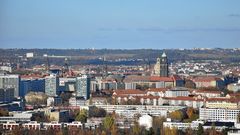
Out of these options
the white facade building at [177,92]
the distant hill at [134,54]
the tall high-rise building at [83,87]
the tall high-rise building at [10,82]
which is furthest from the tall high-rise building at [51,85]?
the distant hill at [134,54]

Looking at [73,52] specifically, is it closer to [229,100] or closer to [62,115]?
[229,100]

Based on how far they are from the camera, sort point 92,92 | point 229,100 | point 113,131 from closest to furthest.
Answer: point 113,131 → point 229,100 → point 92,92

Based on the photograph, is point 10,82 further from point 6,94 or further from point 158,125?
point 158,125

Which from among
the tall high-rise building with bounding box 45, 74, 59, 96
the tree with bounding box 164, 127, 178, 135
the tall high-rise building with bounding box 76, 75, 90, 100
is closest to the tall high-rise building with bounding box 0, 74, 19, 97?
the tall high-rise building with bounding box 45, 74, 59, 96

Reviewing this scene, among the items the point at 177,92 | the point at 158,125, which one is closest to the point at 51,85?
the point at 177,92

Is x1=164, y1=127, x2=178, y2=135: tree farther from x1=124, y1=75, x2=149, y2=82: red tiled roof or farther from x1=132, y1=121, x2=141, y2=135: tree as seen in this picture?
x1=124, y1=75, x2=149, y2=82: red tiled roof

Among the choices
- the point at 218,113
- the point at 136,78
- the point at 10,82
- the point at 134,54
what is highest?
the point at 10,82

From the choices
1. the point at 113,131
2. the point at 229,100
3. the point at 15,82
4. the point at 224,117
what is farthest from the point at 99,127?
the point at 15,82

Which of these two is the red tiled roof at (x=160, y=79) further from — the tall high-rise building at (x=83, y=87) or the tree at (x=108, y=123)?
the tree at (x=108, y=123)
